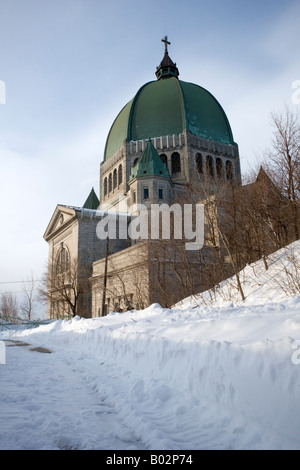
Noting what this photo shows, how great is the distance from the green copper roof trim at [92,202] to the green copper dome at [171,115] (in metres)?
7.23

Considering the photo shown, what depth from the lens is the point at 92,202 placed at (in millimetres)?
54062

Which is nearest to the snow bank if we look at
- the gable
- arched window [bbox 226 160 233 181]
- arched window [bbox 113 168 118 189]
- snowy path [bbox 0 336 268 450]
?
arched window [bbox 226 160 233 181]

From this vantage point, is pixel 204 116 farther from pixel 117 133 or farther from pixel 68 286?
pixel 68 286

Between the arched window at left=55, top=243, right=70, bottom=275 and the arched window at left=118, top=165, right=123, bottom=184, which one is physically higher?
the arched window at left=118, top=165, right=123, bottom=184

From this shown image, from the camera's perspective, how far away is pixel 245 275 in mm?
15570

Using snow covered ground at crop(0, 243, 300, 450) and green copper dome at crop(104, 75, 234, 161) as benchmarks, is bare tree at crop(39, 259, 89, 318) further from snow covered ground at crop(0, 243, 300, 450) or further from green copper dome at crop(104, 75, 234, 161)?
snow covered ground at crop(0, 243, 300, 450)

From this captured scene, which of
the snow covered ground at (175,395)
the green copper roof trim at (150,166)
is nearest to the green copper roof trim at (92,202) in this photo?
the green copper roof trim at (150,166)

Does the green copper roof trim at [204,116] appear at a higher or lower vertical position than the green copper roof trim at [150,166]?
higher

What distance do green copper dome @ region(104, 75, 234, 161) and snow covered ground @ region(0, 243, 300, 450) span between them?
41.5 m

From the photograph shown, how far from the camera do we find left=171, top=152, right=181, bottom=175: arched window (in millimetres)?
44531

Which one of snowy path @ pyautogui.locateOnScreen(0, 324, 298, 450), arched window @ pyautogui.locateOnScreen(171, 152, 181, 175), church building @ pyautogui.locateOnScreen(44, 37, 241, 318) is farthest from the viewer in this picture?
arched window @ pyautogui.locateOnScreen(171, 152, 181, 175)

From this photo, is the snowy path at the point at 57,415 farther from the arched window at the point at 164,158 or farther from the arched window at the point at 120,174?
the arched window at the point at 120,174

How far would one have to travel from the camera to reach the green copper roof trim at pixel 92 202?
53.6 metres

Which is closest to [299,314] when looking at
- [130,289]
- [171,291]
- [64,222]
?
[171,291]
